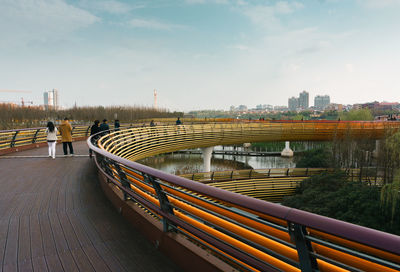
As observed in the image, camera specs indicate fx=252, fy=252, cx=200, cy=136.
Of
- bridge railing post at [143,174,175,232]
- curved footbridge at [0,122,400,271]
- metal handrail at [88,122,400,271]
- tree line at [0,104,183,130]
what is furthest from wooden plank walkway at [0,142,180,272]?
tree line at [0,104,183,130]

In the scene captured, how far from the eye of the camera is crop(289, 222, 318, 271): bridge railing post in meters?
1.32

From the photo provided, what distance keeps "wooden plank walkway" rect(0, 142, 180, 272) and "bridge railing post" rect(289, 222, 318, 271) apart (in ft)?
4.41

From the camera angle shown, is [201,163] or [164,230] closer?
[164,230]

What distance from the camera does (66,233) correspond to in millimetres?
3066

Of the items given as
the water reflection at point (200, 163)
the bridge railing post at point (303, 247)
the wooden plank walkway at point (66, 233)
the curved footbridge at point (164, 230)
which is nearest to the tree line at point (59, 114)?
the water reflection at point (200, 163)

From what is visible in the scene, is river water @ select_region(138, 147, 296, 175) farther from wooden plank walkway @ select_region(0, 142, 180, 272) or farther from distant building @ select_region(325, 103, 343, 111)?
distant building @ select_region(325, 103, 343, 111)

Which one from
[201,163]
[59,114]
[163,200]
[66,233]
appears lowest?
[201,163]

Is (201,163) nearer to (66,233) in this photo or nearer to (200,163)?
(200,163)

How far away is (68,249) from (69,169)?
198 inches

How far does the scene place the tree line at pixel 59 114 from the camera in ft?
103

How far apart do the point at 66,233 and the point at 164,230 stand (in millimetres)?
1360

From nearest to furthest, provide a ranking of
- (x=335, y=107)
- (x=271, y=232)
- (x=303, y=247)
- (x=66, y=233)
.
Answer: (x=303, y=247) → (x=271, y=232) → (x=66, y=233) → (x=335, y=107)

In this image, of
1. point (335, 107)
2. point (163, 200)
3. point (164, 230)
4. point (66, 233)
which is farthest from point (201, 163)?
point (335, 107)

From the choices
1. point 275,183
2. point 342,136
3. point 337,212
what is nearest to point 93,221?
point 337,212
